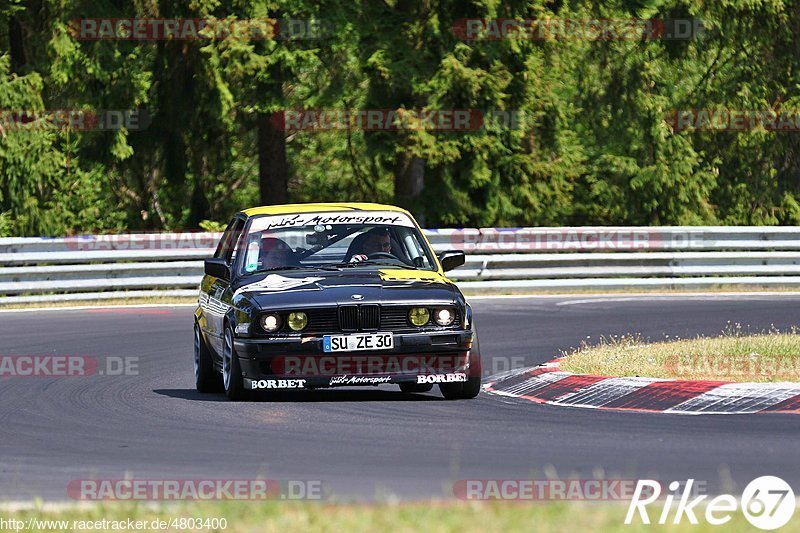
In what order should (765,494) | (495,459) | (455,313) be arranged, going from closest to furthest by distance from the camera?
1. (765,494)
2. (495,459)
3. (455,313)

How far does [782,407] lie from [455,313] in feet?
8.25

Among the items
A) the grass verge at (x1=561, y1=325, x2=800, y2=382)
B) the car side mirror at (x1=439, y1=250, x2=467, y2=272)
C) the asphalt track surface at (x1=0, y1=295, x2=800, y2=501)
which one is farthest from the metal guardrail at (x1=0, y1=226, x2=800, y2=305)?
the car side mirror at (x1=439, y1=250, x2=467, y2=272)

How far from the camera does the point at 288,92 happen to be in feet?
108

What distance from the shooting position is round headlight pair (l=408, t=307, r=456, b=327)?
11711 mm

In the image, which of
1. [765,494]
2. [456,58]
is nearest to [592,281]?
[456,58]

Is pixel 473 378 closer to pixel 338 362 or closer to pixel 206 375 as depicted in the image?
pixel 338 362

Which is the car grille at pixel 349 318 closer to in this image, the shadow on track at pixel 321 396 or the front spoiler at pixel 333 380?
the front spoiler at pixel 333 380

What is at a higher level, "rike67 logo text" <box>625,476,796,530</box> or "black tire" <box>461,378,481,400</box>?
"rike67 logo text" <box>625,476,796,530</box>

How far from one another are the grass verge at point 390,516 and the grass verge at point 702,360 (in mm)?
5270

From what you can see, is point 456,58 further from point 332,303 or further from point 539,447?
point 539,447

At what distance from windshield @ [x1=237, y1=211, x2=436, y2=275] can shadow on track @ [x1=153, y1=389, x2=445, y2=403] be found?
1.04m

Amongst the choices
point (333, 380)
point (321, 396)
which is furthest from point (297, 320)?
point (321, 396)

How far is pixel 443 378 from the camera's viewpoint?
38.6 feet

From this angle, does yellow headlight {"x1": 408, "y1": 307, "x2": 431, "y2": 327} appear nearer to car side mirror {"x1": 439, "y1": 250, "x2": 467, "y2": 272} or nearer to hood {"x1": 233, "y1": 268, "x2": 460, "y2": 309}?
Answer: hood {"x1": 233, "y1": 268, "x2": 460, "y2": 309}
